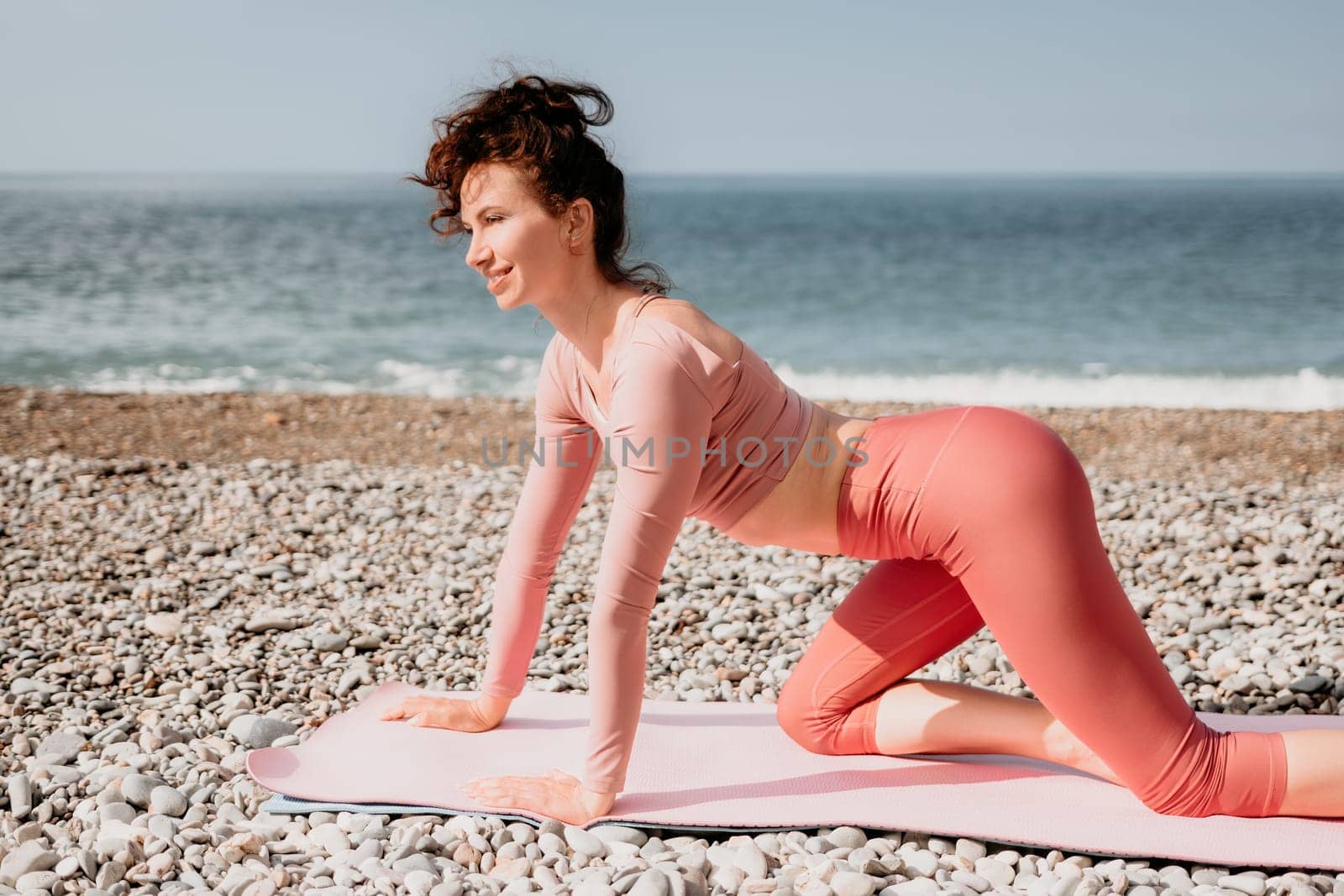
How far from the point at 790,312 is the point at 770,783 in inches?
688

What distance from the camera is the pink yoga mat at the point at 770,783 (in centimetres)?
240

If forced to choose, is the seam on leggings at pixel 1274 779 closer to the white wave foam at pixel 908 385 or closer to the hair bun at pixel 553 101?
the hair bun at pixel 553 101

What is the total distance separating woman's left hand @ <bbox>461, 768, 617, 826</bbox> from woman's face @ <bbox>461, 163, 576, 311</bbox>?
1.10 meters

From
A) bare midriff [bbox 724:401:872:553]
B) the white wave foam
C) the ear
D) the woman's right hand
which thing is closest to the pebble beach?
the woman's right hand

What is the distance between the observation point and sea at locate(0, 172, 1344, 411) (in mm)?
13461

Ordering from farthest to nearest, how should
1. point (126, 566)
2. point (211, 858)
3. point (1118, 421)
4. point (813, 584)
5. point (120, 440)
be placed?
point (1118, 421), point (120, 440), point (126, 566), point (813, 584), point (211, 858)

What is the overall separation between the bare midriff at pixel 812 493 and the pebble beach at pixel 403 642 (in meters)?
0.68

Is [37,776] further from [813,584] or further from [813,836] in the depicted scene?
[813,584]

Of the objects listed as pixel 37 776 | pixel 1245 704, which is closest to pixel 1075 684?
pixel 1245 704

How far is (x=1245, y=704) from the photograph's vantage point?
3.30 m

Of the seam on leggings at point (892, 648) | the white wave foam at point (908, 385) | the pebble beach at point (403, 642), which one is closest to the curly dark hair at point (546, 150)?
the seam on leggings at point (892, 648)

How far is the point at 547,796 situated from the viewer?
8.32 ft

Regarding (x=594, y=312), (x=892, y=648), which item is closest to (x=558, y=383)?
(x=594, y=312)

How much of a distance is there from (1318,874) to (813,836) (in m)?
1.03
